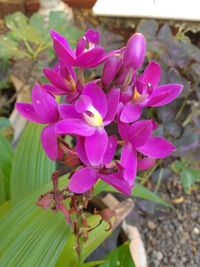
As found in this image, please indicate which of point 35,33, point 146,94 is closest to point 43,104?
point 146,94

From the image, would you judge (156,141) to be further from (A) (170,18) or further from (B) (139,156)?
(A) (170,18)

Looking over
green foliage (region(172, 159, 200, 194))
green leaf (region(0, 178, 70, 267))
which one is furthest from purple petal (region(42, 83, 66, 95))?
green foliage (region(172, 159, 200, 194))

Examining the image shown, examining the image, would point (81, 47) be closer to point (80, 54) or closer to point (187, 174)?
point (80, 54)

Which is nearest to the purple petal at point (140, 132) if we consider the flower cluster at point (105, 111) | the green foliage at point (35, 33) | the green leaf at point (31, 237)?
the flower cluster at point (105, 111)

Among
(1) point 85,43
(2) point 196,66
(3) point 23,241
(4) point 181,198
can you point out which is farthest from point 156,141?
(4) point 181,198

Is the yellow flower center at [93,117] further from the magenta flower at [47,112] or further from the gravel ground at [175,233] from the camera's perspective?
the gravel ground at [175,233]

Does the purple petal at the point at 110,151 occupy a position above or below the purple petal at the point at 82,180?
above
